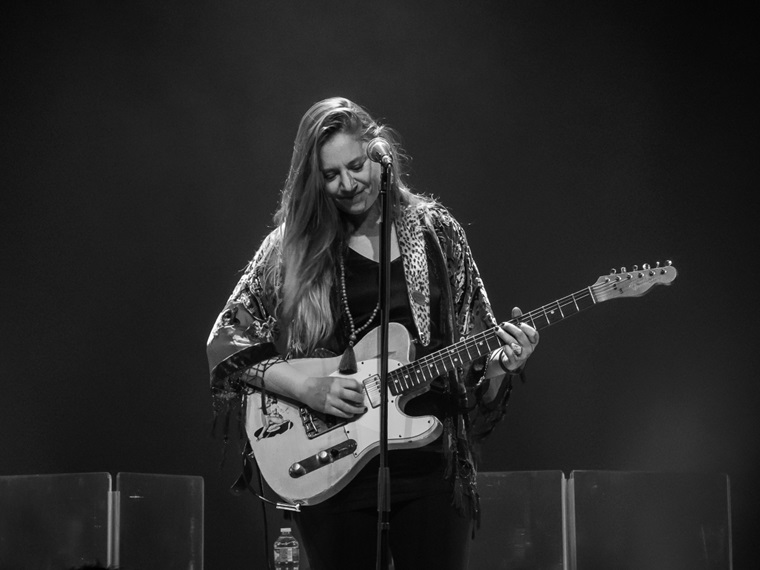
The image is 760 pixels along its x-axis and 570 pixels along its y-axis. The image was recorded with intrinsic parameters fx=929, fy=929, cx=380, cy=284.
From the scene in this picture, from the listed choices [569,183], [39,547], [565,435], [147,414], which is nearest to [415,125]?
[569,183]

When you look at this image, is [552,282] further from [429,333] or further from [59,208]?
[59,208]

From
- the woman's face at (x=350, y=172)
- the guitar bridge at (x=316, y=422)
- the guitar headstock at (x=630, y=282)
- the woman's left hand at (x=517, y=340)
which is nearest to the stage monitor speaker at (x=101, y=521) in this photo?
the guitar bridge at (x=316, y=422)

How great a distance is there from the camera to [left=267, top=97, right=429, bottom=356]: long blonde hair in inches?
94.7

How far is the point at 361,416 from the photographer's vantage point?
2.34 m

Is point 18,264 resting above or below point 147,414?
above

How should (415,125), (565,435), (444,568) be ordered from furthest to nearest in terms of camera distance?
1. (415,125)
2. (565,435)
3. (444,568)

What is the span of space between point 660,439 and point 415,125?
177cm

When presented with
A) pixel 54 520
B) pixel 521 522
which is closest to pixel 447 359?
pixel 521 522

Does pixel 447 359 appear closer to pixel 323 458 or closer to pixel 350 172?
pixel 323 458

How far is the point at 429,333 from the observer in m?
2.37

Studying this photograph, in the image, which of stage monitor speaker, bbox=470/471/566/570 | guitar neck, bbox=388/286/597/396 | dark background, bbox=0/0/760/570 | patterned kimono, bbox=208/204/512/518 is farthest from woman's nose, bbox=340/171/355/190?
dark background, bbox=0/0/760/570

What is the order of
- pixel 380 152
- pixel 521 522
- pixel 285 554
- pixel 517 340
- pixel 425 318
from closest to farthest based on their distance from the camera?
pixel 380 152 → pixel 517 340 → pixel 425 318 → pixel 521 522 → pixel 285 554

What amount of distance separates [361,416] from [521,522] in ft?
5.00

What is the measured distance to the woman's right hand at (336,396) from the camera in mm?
2320
